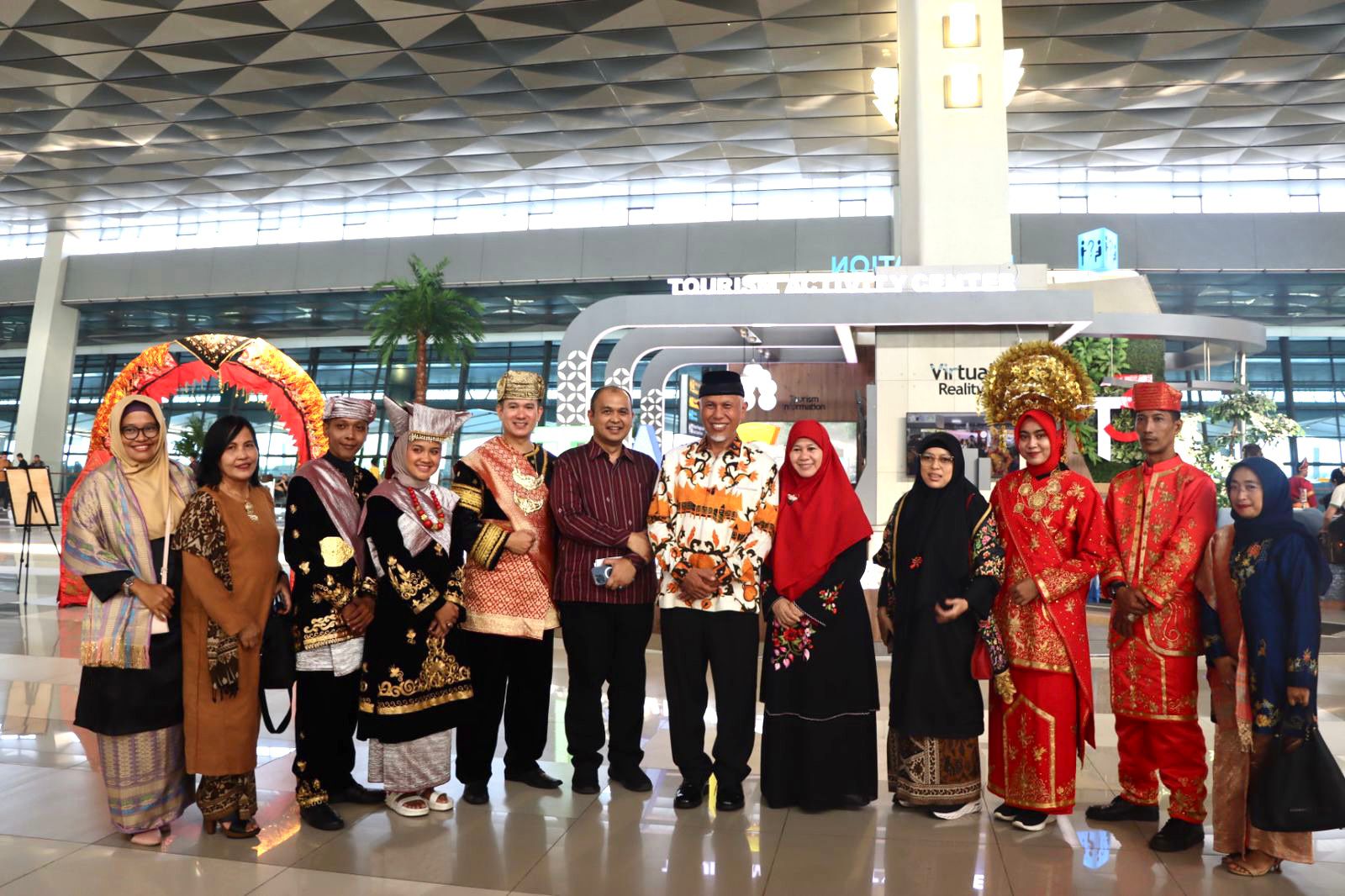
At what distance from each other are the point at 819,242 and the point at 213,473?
56.2ft

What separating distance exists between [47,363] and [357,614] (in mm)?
23630

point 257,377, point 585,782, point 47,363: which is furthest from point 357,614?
point 47,363

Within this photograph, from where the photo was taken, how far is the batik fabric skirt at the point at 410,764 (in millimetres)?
2922

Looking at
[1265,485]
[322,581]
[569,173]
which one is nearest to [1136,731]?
[1265,485]

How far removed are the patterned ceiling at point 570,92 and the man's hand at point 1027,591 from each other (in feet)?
33.0

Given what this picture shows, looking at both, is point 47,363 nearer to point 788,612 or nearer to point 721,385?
point 721,385

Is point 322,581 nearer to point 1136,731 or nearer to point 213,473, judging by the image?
point 213,473

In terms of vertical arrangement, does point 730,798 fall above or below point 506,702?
below

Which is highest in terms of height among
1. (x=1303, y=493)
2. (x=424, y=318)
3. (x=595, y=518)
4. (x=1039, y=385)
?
(x=424, y=318)

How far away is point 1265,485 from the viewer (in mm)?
2584

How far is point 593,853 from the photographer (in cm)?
267

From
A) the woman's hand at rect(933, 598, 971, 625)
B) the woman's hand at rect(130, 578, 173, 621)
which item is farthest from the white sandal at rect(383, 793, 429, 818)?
the woman's hand at rect(933, 598, 971, 625)

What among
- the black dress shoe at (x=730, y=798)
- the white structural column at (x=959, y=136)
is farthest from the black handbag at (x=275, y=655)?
the white structural column at (x=959, y=136)

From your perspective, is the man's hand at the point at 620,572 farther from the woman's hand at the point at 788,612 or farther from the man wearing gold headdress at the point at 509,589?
the woman's hand at the point at 788,612
